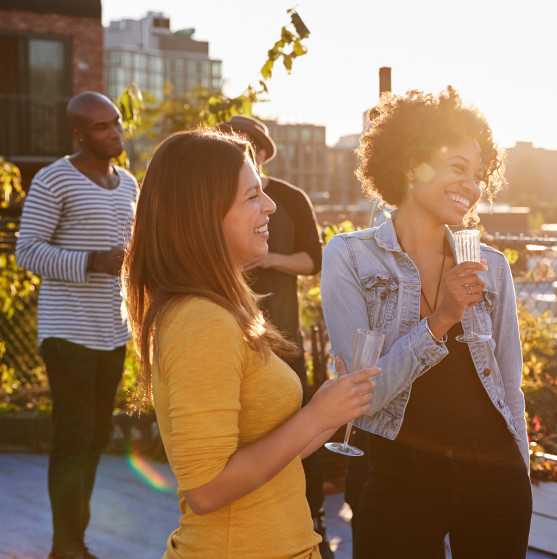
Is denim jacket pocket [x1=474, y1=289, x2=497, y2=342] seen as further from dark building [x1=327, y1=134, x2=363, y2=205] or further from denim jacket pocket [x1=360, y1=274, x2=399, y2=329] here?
dark building [x1=327, y1=134, x2=363, y2=205]

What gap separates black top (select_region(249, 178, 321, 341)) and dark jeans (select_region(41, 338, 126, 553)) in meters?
0.74

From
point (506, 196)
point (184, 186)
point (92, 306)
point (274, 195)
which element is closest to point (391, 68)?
point (274, 195)

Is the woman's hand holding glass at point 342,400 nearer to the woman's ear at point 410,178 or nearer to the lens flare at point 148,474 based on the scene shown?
the woman's ear at point 410,178

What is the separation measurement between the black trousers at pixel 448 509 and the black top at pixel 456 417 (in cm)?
3

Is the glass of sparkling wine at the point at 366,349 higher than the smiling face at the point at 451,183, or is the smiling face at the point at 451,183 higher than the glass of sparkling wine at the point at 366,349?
the smiling face at the point at 451,183

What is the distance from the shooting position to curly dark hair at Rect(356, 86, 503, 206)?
2797 millimetres

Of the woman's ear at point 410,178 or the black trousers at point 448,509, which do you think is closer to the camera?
the black trousers at point 448,509

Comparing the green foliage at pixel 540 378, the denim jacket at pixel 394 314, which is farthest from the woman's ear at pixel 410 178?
the green foliage at pixel 540 378

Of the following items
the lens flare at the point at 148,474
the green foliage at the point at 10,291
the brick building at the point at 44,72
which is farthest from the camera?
the brick building at the point at 44,72

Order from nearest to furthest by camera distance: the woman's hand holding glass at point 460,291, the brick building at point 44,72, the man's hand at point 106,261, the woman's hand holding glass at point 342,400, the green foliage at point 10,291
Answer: the woman's hand holding glass at point 342,400 → the woman's hand holding glass at point 460,291 → the man's hand at point 106,261 → the green foliage at point 10,291 → the brick building at point 44,72

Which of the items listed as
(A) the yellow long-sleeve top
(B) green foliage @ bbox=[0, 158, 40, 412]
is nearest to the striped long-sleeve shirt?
(A) the yellow long-sleeve top

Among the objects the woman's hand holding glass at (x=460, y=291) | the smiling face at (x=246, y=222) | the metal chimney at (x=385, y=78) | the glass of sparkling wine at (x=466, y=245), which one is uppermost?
the metal chimney at (x=385, y=78)

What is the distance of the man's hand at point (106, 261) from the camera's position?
160 inches

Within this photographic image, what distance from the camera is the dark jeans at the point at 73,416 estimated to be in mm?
4090
